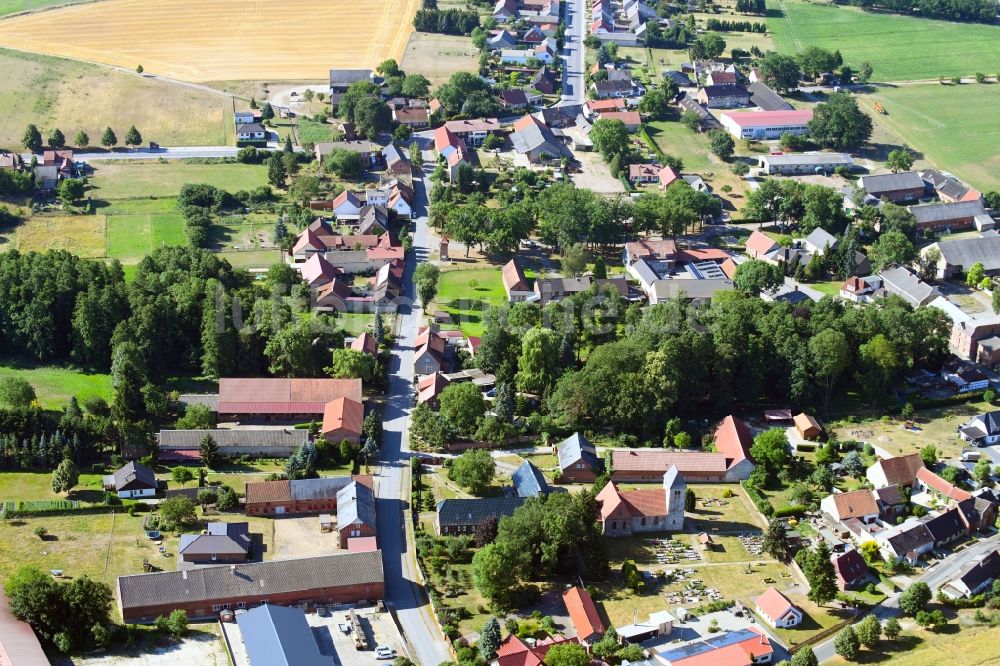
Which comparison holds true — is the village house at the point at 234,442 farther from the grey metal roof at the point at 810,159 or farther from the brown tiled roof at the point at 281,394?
the grey metal roof at the point at 810,159

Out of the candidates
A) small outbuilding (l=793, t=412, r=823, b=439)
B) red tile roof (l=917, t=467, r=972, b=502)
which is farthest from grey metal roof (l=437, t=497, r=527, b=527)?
red tile roof (l=917, t=467, r=972, b=502)

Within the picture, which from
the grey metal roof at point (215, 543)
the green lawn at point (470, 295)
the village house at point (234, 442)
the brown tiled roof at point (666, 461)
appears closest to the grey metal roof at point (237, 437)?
the village house at point (234, 442)

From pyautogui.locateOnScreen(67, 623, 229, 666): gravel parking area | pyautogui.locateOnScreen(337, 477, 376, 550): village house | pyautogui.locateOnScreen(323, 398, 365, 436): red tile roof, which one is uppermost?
pyautogui.locateOnScreen(323, 398, 365, 436): red tile roof

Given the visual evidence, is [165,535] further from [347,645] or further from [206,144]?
[206,144]

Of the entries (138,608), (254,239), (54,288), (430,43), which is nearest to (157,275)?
(54,288)

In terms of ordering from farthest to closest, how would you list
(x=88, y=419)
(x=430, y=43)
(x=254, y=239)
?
(x=430, y=43)
(x=254, y=239)
(x=88, y=419)

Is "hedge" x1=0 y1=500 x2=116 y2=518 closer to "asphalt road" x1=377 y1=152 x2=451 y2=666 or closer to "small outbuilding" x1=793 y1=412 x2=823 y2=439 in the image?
"asphalt road" x1=377 y1=152 x2=451 y2=666

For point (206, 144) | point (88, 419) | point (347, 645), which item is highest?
point (206, 144)

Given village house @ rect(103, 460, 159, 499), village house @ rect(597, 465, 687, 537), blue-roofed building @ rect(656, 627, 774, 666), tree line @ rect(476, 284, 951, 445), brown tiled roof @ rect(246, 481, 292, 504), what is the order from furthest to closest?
1. tree line @ rect(476, 284, 951, 445)
2. village house @ rect(103, 460, 159, 499)
3. brown tiled roof @ rect(246, 481, 292, 504)
4. village house @ rect(597, 465, 687, 537)
5. blue-roofed building @ rect(656, 627, 774, 666)
